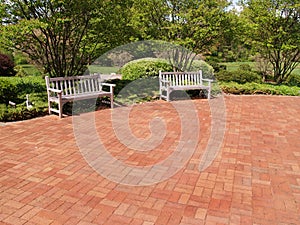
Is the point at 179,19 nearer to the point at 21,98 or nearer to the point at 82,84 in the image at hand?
the point at 82,84

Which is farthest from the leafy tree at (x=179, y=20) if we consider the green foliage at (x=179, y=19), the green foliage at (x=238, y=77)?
the green foliage at (x=238, y=77)

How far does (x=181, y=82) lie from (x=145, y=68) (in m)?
1.62

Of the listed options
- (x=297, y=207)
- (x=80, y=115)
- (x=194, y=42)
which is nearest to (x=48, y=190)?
(x=297, y=207)

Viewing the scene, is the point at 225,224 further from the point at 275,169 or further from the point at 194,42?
the point at 194,42

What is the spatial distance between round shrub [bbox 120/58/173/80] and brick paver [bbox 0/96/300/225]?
15.6 feet

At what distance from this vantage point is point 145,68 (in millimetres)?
10336

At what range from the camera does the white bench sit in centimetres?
882

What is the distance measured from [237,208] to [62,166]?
8.13 ft

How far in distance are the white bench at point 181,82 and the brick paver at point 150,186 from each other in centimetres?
310

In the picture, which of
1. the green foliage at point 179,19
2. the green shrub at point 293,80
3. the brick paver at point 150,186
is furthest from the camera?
the green shrub at point 293,80

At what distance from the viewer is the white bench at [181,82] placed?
8.82 metres

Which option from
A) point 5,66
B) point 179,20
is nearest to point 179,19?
point 179,20

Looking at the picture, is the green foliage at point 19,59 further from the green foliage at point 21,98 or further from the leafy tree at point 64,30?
the leafy tree at point 64,30

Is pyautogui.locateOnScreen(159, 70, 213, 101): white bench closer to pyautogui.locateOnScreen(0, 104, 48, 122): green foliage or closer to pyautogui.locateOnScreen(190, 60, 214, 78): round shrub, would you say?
pyautogui.locateOnScreen(0, 104, 48, 122): green foliage
